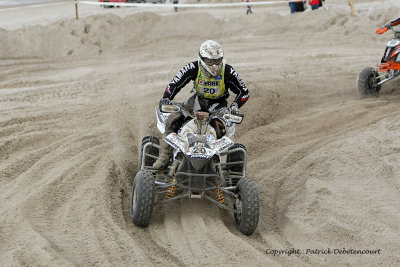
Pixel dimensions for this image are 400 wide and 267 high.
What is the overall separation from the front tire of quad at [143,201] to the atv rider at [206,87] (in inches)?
39.1

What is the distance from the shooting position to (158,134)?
938 centimetres

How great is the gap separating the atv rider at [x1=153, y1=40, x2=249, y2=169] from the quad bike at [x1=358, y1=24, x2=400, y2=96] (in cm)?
451

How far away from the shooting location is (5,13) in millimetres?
22625

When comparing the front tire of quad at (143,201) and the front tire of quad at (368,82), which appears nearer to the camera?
the front tire of quad at (143,201)

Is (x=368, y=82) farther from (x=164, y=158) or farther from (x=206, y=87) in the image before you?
(x=164, y=158)

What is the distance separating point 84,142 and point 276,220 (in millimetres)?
3588

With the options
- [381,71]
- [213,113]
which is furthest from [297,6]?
[213,113]

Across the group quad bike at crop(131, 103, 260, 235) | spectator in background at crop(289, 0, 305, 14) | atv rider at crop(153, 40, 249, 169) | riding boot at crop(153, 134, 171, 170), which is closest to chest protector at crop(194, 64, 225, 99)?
atv rider at crop(153, 40, 249, 169)

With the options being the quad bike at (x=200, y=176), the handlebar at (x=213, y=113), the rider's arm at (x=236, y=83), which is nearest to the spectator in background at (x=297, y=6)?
the rider's arm at (x=236, y=83)

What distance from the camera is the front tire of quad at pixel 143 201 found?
6.02m

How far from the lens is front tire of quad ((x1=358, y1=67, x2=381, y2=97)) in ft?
37.5

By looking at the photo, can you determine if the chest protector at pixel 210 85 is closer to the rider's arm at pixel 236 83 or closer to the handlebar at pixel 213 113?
the rider's arm at pixel 236 83

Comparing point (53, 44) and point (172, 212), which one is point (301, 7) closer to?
point (53, 44)

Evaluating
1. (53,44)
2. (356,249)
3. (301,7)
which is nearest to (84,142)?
(356,249)
